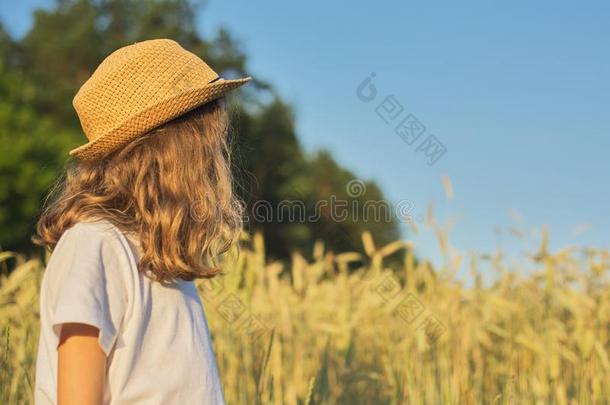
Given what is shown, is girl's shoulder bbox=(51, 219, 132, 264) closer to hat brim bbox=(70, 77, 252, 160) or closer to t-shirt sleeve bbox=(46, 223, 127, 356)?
t-shirt sleeve bbox=(46, 223, 127, 356)

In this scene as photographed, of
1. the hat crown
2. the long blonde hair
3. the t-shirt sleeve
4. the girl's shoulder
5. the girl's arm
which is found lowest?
the girl's arm

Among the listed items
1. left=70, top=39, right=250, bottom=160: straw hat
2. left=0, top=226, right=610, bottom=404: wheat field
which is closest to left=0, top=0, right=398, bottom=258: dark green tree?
left=0, top=226, right=610, bottom=404: wheat field

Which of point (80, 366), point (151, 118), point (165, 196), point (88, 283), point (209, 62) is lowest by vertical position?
point (80, 366)

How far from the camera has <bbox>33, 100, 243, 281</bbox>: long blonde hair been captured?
1.33 m

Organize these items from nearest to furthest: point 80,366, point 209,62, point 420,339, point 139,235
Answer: point 80,366 → point 139,235 → point 420,339 → point 209,62

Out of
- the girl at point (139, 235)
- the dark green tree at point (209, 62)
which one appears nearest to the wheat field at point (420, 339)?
the girl at point (139, 235)

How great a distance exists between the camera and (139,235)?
1.34 metres

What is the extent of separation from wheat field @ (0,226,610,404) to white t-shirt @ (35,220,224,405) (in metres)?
1.00

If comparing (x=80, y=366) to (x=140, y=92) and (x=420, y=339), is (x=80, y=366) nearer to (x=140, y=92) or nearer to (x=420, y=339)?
(x=140, y=92)

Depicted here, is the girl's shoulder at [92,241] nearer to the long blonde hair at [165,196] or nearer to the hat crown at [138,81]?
the long blonde hair at [165,196]

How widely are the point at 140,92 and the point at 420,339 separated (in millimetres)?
1437

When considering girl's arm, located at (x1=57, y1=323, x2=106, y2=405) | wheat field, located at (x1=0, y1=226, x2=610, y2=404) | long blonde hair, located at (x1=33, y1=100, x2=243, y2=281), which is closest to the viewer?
girl's arm, located at (x1=57, y1=323, x2=106, y2=405)

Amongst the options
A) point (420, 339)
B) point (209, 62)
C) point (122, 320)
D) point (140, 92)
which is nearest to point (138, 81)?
point (140, 92)

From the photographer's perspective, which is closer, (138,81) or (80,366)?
(80,366)
